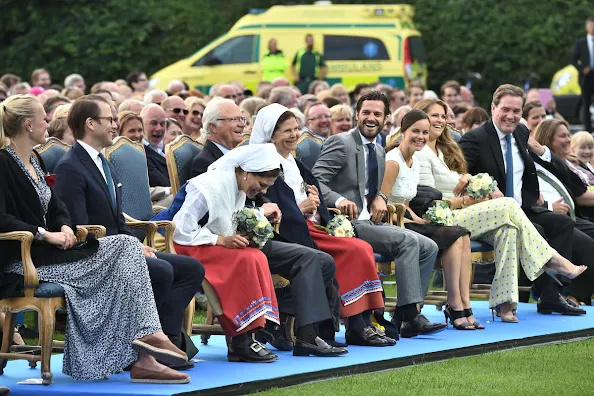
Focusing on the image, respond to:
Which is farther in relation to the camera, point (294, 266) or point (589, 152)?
point (589, 152)

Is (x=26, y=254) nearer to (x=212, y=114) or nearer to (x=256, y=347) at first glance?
(x=256, y=347)

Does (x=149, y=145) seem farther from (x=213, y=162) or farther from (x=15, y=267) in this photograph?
(x=15, y=267)

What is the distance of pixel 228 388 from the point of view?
8.42m

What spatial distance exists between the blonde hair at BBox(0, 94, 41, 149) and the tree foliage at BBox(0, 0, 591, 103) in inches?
828

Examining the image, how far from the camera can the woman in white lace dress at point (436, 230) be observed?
1134 cm

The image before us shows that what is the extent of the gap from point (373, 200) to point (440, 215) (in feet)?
1.76

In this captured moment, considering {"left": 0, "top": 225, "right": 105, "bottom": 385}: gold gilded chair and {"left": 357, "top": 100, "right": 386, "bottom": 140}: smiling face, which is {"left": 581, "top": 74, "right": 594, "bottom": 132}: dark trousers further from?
{"left": 0, "top": 225, "right": 105, "bottom": 385}: gold gilded chair

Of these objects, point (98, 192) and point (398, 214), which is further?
point (398, 214)

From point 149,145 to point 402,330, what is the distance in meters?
2.73

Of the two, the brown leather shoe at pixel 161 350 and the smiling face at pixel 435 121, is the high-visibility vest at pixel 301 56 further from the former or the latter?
the brown leather shoe at pixel 161 350

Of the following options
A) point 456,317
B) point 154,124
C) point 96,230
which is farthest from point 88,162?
point 456,317

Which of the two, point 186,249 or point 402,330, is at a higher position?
point 186,249

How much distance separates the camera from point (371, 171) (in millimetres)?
11242

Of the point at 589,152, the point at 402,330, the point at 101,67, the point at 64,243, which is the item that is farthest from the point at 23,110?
the point at 101,67
